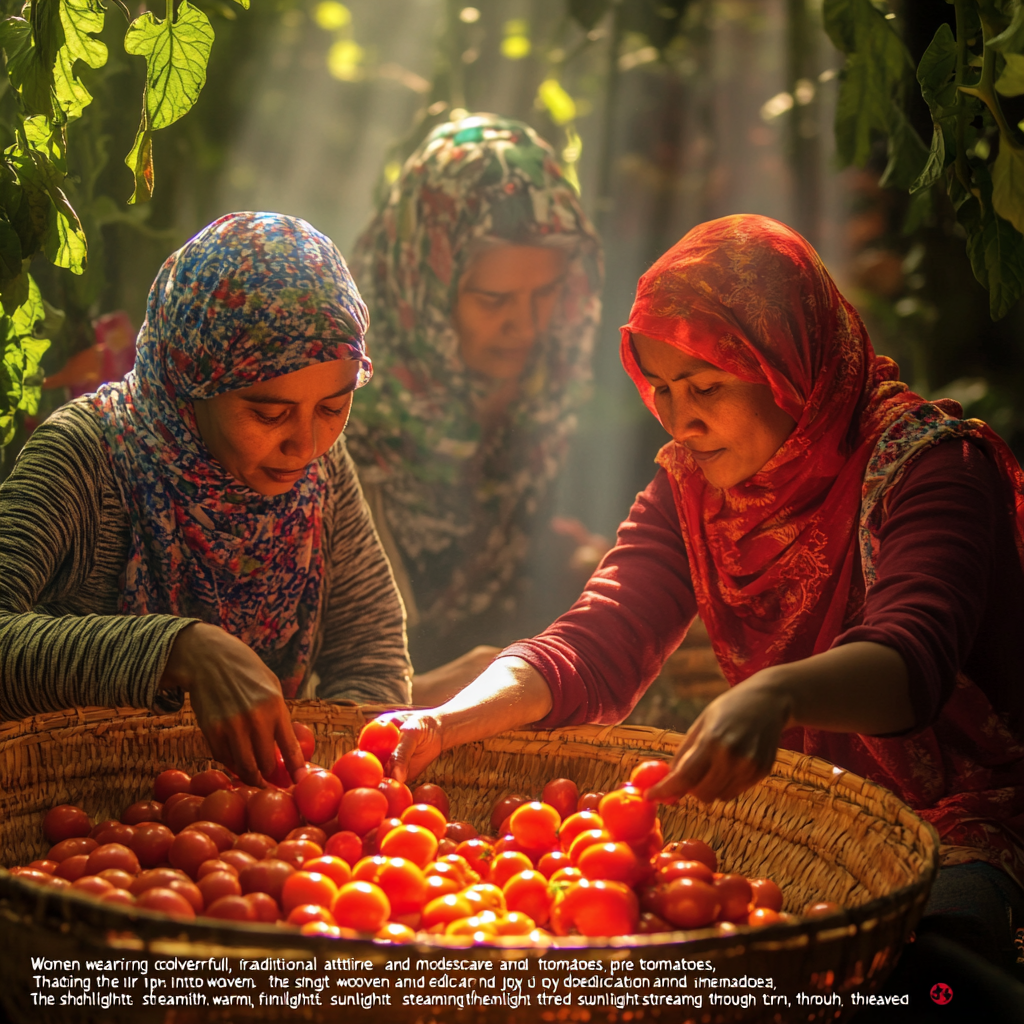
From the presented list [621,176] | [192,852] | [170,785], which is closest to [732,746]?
[192,852]

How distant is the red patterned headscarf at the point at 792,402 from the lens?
1494 mm

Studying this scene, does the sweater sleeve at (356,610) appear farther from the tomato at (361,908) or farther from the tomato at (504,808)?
the tomato at (361,908)

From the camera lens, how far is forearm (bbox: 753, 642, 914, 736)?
3.85 feet

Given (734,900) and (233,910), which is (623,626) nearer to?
(734,900)

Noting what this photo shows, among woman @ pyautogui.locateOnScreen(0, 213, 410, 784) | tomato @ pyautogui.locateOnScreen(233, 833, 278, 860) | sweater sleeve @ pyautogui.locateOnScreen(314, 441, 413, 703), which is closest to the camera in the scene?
tomato @ pyautogui.locateOnScreen(233, 833, 278, 860)

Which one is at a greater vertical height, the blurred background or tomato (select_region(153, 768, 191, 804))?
the blurred background

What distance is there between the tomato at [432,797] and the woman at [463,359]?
1112 mm

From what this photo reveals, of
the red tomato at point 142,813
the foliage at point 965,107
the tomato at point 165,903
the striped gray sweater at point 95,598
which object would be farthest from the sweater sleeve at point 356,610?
the foliage at point 965,107

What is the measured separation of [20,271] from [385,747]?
842 millimetres

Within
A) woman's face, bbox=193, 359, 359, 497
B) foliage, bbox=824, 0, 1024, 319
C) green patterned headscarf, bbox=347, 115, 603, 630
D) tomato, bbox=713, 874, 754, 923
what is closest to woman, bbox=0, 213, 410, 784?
woman's face, bbox=193, 359, 359, 497

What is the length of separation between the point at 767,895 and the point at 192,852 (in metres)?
0.68

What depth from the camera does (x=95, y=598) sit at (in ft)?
5.54

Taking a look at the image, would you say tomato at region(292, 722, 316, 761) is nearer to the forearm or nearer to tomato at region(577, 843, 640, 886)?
tomato at region(577, 843, 640, 886)

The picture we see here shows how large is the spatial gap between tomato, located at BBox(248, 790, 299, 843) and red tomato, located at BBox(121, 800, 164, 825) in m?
0.14
